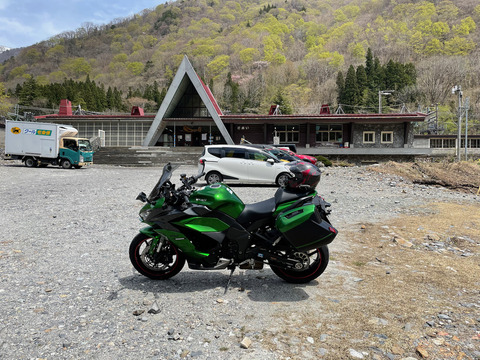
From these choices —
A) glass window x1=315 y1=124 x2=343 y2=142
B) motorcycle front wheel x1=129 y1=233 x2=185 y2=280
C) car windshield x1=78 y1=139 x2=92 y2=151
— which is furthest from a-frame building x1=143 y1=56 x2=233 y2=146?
motorcycle front wheel x1=129 y1=233 x2=185 y2=280

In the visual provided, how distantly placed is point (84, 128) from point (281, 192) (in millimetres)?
32776

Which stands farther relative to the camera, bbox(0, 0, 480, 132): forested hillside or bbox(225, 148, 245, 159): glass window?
bbox(0, 0, 480, 132): forested hillside

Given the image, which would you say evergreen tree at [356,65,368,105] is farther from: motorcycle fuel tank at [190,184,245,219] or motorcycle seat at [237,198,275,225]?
motorcycle fuel tank at [190,184,245,219]

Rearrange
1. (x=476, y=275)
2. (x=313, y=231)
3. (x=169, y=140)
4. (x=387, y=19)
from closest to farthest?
1. (x=313, y=231)
2. (x=476, y=275)
3. (x=169, y=140)
4. (x=387, y=19)

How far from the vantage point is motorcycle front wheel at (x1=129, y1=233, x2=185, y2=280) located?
399 cm

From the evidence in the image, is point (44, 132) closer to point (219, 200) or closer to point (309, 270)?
point (219, 200)

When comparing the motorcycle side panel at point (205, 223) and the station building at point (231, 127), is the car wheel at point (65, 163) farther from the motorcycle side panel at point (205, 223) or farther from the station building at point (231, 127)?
the motorcycle side panel at point (205, 223)

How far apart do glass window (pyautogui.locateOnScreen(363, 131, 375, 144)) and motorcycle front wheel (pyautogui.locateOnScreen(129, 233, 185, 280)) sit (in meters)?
29.3

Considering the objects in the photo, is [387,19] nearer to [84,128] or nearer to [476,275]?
[84,128]

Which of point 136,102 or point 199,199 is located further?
point 136,102

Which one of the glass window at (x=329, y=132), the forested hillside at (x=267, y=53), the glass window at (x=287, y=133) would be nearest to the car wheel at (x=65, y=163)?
the glass window at (x=287, y=133)

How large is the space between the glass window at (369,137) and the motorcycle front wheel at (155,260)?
29.3 meters

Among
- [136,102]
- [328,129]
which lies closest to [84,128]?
[328,129]

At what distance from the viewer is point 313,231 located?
360 centimetres
